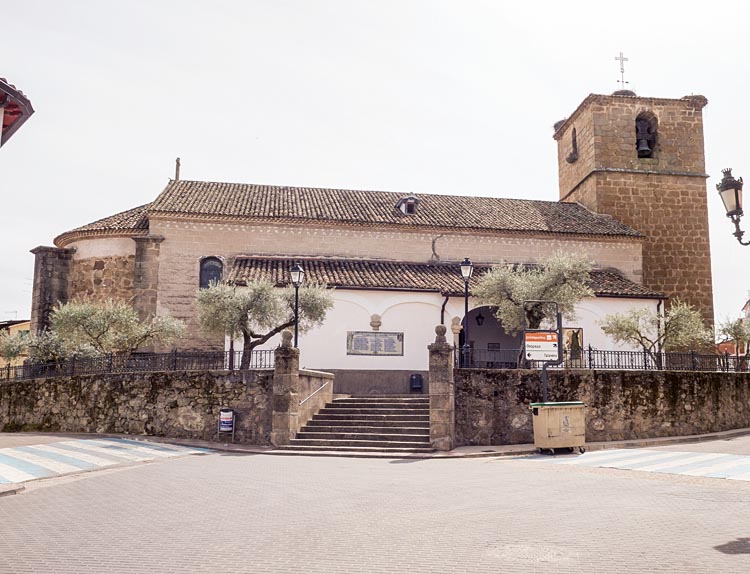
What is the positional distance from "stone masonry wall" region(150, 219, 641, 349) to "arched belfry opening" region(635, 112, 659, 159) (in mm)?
5687

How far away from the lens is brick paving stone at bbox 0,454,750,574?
20.2 ft

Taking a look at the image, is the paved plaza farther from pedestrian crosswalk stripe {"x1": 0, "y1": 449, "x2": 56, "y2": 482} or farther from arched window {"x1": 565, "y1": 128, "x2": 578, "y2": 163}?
arched window {"x1": 565, "y1": 128, "x2": 578, "y2": 163}

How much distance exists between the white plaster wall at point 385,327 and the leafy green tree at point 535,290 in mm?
2824

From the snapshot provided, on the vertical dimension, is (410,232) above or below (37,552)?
above

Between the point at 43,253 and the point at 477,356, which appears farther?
the point at 43,253

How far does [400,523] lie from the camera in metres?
7.94

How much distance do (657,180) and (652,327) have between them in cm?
1160

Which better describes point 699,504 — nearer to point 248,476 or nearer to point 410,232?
point 248,476

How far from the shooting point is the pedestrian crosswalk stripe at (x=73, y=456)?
1314 centimetres

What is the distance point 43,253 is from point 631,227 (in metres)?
26.9

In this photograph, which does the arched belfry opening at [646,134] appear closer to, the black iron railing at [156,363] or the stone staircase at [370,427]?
the stone staircase at [370,427]

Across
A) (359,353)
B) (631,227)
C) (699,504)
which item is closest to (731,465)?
(699,504)

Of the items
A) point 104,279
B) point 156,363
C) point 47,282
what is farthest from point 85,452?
point 47,282

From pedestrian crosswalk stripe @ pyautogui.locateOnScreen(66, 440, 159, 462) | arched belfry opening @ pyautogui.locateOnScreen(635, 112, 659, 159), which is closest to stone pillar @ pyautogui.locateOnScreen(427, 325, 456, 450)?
pedestrian crosswalk stripe @ pyautogui.locateOnScreen(66, 440, 159, 462)
